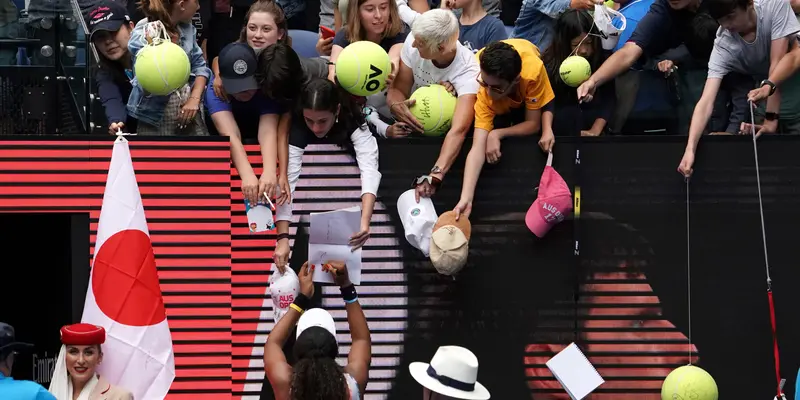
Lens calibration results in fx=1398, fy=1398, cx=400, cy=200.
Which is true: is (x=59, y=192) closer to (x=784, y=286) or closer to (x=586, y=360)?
(x=586, y=360)

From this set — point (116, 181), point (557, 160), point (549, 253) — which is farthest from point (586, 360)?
point (116, 181)

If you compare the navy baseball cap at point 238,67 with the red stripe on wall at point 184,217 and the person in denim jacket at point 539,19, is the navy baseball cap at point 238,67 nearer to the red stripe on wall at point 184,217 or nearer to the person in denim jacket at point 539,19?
the red stripe on wall at point 184,217

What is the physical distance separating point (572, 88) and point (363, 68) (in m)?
1.46

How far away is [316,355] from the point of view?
6969mm

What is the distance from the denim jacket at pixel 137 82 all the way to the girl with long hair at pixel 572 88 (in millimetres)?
2360

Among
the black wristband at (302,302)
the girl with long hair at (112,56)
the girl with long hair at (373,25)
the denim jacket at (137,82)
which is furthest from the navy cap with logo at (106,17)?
the black wristband at (302,302)

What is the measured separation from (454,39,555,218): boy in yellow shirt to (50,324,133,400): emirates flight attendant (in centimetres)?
249

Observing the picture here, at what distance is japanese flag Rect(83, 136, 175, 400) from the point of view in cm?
884

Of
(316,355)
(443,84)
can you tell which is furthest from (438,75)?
(316,355)

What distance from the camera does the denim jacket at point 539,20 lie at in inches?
389

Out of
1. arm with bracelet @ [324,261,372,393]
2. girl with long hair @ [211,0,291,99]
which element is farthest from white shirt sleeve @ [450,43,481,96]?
arm with bracelet @ [324,261,372,393]

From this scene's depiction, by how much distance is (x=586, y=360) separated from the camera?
9344 mm

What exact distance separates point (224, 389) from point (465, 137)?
2.33 metres

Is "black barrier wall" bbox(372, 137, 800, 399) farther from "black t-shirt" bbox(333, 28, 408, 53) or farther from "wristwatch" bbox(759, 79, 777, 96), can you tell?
"black t-shirt" bbox(333, 28, 408, 53)
